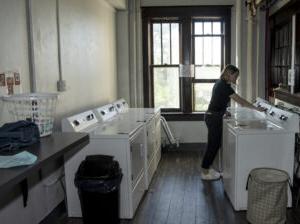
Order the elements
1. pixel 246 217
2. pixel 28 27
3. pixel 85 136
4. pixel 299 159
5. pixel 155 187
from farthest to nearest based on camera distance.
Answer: pixel 155 187, pixel 299 159, pixel 246 217, pixel 28 27, pixel 85 136

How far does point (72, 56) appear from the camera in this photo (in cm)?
385

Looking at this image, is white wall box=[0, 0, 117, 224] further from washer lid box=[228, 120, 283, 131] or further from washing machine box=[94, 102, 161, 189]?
washer lid box=[228, 120, 283, 131]

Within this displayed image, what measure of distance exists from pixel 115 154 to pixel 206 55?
10.9ft

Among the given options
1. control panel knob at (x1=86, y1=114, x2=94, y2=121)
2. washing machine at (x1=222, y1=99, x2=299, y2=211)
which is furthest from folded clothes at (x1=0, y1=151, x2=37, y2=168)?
washing machine at (x1=222, y1=99, x2=299, y2=211)

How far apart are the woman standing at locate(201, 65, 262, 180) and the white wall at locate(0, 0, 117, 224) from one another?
4.69 feet

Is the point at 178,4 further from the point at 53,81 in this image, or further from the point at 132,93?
the point at 53,81

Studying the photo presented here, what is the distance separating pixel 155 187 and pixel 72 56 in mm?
1741

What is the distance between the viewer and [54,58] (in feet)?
11.2

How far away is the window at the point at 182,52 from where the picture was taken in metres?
5.98

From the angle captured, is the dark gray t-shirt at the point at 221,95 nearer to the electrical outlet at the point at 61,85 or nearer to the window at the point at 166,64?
the electrical outlet at the point at 61,85

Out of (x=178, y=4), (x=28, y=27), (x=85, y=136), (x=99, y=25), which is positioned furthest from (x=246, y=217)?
(x=178, y=4)

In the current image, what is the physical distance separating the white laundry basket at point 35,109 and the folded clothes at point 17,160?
612 millimetres

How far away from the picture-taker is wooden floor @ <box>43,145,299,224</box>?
3390mm

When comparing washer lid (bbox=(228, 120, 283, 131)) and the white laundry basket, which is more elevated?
the white laundry basket
